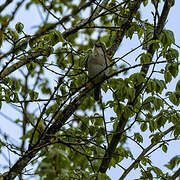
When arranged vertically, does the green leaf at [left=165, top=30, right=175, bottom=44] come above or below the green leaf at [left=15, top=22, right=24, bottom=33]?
below

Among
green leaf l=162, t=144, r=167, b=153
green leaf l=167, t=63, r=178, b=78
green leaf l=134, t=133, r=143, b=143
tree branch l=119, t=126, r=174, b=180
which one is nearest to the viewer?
green leaf l=167, t=63, r=178, b=78

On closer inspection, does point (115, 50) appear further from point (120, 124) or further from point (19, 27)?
point (19, 27)

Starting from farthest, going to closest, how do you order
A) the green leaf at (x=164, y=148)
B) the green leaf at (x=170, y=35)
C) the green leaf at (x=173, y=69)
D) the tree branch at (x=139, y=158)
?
the green leaf at (x=164, y=148), the tree branch at (x=139, y=158), the green leaf at (x=170, y=35), the green leaf at (x=173, y=69)

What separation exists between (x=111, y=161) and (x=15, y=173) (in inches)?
60.1

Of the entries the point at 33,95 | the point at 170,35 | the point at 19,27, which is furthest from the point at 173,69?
the point at 19,27

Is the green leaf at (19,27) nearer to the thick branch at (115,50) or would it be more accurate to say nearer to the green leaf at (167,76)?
the thick branch at (115,50)

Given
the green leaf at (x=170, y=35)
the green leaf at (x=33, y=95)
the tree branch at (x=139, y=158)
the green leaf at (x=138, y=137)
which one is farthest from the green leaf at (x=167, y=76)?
the green leaf at (x=33, y=95)

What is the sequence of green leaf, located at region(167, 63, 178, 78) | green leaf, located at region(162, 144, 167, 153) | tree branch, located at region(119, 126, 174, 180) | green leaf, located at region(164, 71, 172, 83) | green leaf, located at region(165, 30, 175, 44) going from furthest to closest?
green leaf, located at region(162, 144, 167, 153)
tree branch, located at region(119, 126, 174, 180)
green leaf, located at region(165, 30, 175, 44)
green leaf, located at region(164, 71, 172, 83)
green leaf, located at region(167, 63, 178, 78)

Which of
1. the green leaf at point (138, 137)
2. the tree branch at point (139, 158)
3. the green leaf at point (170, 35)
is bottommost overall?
the tree branch at point (139, 158)

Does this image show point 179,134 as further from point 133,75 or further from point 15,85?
point 15,85

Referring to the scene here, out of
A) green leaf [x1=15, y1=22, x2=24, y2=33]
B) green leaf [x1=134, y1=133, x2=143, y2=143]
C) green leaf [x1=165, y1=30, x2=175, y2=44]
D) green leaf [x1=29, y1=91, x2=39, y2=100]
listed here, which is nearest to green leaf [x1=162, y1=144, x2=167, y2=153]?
green leaf [x1=134, y1=133, x2=143, y2=143]

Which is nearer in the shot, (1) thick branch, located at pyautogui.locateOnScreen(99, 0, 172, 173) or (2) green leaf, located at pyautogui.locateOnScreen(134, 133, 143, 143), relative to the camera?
(1) thick branch, located at pyautogui.locateOnScreen(99, 0, 172, 173)

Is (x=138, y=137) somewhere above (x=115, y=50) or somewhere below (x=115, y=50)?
below

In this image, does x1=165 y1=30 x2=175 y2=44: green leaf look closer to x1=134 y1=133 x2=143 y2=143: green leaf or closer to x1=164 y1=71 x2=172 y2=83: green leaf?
x1=164 y1=71 x2=172 y2=83: green leaf
